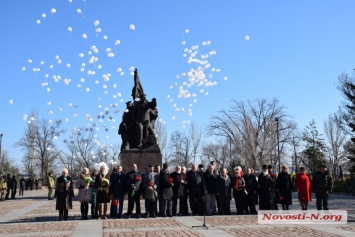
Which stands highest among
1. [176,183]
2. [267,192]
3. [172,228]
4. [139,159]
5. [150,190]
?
[139,159]

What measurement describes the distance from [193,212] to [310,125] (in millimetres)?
44784

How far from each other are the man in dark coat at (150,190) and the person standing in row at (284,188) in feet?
15.6

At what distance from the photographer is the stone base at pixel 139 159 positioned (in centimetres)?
2516

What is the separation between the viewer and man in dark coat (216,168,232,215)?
1606cm

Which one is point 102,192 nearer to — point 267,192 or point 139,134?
point 267,192

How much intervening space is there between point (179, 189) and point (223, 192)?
1728 millimetres

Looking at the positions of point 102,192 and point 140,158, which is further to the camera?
point 140,158

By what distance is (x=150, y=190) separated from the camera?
15.3 meters

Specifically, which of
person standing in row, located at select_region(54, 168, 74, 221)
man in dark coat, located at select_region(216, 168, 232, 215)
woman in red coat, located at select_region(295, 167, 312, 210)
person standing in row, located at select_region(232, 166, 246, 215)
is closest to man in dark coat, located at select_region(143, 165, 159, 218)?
man in dark coat, located at select_region(216, 168, 232, 215)

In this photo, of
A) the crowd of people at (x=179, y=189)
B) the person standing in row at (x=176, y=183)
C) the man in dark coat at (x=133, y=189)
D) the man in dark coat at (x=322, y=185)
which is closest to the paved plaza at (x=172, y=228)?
the man in dark coat at (x=133, y=189)

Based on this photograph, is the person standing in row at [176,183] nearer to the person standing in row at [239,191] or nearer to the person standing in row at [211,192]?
the person standing in row at [211,192]

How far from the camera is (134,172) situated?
15.7 metres

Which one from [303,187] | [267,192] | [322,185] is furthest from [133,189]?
[322,185]

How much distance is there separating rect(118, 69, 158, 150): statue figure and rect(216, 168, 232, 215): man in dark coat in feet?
33.7
